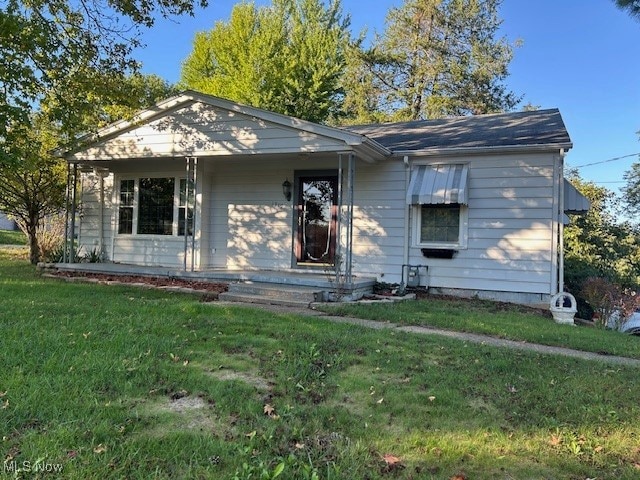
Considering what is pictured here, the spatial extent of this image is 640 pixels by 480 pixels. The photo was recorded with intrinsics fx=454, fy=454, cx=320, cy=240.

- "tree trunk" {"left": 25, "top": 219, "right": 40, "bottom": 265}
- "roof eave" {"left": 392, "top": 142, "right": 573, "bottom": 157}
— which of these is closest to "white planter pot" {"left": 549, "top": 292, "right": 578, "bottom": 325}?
"roof eave" {"left": 392, "top": 142, "right": 573, "bottom": 157}

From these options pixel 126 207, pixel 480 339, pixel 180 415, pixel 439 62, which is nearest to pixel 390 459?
pixel 180 415

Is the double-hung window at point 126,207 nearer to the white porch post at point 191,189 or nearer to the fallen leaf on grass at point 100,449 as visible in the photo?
the white porch post at point 191,189

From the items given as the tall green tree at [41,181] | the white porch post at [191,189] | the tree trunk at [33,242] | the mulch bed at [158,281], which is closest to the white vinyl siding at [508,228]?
the mulch bed at [158,281]

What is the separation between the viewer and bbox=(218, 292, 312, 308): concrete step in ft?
24.4

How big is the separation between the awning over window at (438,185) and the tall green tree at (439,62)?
1527 cm

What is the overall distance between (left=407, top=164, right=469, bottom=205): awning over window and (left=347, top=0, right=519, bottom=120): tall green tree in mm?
15273

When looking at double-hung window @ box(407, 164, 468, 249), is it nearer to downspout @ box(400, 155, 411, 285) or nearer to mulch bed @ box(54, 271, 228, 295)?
downspout @ box(400, 155, 411, 285)

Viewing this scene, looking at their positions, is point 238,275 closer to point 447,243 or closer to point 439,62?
point 447,243

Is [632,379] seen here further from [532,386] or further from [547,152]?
[547,152]

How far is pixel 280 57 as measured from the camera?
24.8 meters

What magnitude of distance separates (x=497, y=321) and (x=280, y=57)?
2202 cm

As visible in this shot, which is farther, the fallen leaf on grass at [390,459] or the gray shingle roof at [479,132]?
the gray shingle roof at [479,132]

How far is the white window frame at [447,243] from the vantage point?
8.73 m

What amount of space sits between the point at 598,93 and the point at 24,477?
24956 millimetres
